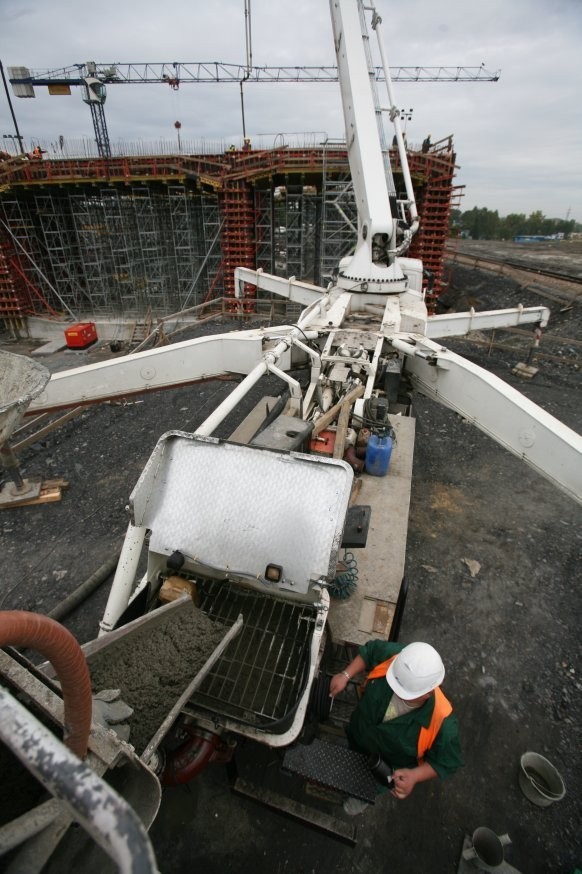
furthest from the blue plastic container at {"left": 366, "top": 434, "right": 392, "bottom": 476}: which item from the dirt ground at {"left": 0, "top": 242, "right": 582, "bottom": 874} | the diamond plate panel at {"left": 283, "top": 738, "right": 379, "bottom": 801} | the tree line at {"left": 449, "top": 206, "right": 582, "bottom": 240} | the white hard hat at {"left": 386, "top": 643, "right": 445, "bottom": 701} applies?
the tree line at {"left": 449, "top": 206, "right": 582, "bottom": 240}

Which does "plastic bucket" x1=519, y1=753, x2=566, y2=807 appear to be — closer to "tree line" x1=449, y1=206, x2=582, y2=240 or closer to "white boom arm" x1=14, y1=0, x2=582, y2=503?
"white boom arm" x1=14, y1=0, x2=582, y2=503

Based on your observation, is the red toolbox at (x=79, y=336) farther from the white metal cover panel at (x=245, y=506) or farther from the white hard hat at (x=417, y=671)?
the white hard hat at (x=417, y=671)

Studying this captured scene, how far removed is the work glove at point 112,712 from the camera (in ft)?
6.15

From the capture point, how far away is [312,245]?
1778cm

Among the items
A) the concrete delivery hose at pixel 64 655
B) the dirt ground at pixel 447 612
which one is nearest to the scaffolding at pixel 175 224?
the dirt ground at pixel 447 612

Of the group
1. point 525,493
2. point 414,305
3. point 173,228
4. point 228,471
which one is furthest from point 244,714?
point 173,228

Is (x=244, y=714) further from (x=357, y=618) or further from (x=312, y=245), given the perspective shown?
(x=312, y=245)

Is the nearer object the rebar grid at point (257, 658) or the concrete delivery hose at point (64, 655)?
the concrete delivery hose at point (64, 655)

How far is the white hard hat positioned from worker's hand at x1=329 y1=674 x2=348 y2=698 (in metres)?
0.50

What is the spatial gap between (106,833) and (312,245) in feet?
62.8

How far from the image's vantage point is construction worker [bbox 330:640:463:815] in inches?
91.1

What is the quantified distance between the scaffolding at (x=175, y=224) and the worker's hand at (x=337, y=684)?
46.3ft

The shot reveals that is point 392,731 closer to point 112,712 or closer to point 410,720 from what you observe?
point 410,720

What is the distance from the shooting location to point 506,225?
66.2 metres
